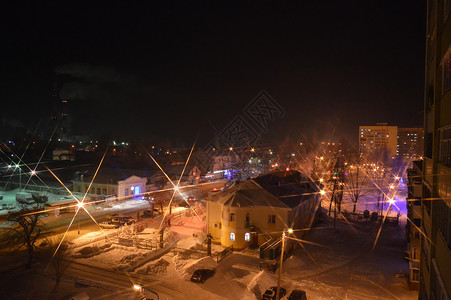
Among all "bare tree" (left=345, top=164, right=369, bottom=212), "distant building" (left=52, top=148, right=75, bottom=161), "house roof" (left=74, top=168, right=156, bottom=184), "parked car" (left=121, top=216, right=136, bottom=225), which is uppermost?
"distant building" (left=52, top=148, right=75, bottom=161)

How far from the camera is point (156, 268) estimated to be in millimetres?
19859

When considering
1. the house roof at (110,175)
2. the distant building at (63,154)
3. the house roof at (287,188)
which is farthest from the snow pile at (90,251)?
the distant building at (63,154)

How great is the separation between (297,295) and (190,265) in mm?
7460

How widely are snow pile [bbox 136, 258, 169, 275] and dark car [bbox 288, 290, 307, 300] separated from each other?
28.1 feet

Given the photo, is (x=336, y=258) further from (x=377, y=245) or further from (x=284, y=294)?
(x=284, y=294)

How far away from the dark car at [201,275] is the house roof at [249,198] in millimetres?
6615

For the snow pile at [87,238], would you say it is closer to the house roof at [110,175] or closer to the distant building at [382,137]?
the house roof at [110,175]

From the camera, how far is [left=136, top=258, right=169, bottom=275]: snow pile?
1939 cm

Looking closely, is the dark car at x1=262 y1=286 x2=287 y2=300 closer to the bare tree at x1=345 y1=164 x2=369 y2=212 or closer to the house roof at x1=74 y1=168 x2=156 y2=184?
the bare tree at x1=345 y1=164 x2=369 y2=212

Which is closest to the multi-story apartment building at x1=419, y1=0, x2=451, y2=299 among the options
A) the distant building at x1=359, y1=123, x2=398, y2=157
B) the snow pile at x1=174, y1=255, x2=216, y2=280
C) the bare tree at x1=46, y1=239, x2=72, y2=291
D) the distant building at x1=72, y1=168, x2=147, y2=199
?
the snow pile at x1=174, y1=255, x2=216, y2=280

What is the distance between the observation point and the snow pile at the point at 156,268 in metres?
19.4

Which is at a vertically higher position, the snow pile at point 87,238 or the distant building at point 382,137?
the distant building at point 382,137

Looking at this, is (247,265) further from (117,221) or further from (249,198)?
(117,221)

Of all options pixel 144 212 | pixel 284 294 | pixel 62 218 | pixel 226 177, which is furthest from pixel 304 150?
pixel 284 294
